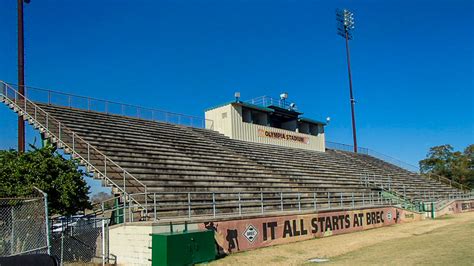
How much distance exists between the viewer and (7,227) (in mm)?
11938

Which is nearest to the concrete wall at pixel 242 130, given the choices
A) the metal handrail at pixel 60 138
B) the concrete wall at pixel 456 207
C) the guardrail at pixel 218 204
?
the guardrail at pixel 218 204

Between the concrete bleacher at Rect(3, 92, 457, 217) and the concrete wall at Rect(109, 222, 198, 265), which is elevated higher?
the concrete bleacher at Rect(3, 92, 457, 217)

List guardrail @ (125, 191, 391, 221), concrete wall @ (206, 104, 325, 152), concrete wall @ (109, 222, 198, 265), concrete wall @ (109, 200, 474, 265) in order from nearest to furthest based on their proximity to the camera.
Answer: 1. concrete wall @ (109, 222, 198, 265)
2. concrete wall @ (109, 200, 474, 265)
3. guardrail @ (125, 191, 391, 221)
4. concrete wall @ (206, 104, 325, 152)

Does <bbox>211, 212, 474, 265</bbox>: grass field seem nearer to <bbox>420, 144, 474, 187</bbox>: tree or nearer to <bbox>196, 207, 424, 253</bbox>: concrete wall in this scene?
<bbox>196, 207, 424, 253</bbox>: concrete wall

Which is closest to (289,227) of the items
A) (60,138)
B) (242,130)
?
(60,138)

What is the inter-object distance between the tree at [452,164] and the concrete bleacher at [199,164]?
30.6 m

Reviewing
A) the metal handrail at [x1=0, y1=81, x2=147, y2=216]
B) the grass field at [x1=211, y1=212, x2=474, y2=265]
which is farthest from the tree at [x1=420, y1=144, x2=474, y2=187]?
the metal handrail at [x1=0, y1=81, x2=147, y2=216]

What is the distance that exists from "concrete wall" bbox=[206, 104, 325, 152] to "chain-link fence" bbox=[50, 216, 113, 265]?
15.8 meters

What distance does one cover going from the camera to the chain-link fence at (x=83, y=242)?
13.3 m

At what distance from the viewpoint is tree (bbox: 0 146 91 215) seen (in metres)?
12.9

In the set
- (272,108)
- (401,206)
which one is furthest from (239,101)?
(401,206)

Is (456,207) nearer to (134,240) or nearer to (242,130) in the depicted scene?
(242,130)

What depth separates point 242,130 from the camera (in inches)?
1160

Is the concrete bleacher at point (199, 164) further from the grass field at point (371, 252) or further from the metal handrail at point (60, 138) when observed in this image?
the grass field at point (371, 252)
